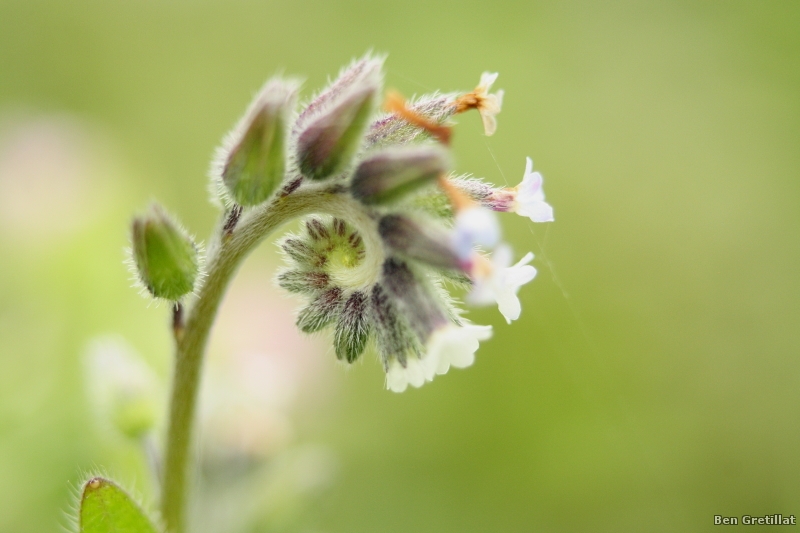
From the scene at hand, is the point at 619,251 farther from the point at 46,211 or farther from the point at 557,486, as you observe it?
the point at 46,211

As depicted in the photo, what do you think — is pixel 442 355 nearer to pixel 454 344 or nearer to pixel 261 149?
pixel 454 344

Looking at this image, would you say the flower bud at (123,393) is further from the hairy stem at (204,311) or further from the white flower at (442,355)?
the white flower at (442,355)

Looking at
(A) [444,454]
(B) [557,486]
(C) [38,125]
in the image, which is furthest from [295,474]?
(C) [38,125]

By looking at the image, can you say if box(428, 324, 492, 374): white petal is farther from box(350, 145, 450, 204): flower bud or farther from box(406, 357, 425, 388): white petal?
box(350, 145, 450, 204): flower bud

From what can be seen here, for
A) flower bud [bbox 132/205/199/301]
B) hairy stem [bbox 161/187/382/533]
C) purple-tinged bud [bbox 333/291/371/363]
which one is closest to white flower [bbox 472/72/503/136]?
hairy stem [bbox 161/187/382/533]

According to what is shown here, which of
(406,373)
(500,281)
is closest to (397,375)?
(406,373)

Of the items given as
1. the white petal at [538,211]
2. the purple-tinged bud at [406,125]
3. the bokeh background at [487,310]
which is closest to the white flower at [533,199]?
the white petal at [538,211]
